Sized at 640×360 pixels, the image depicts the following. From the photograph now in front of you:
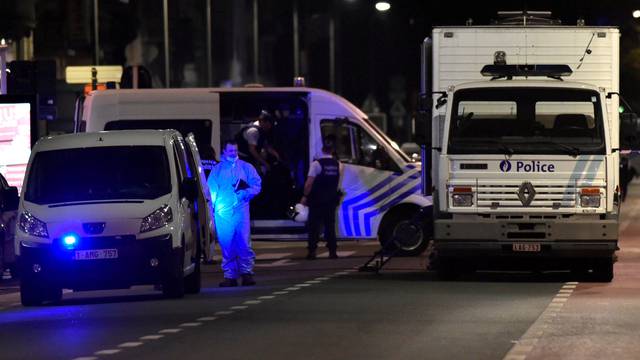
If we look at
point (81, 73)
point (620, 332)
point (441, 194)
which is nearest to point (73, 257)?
point (441, 194)

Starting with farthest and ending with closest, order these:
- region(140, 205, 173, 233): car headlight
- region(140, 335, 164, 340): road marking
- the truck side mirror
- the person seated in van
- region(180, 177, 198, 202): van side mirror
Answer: the person seated in van
the truck side mirror
region(180, 177, 198, 202): van side mirror
region(140, 205, 173, 233): car headlight
region(140, 335, 164, 340): road marking

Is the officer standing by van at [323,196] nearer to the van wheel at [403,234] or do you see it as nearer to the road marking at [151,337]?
the van wheel at [403,234]

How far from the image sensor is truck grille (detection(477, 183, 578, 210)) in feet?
64.3

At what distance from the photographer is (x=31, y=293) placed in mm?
17766

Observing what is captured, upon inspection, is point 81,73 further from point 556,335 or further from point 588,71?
point 556,335

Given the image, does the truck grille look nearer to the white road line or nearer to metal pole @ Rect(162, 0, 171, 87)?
the white road line

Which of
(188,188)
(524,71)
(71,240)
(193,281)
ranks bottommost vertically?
(193,281)

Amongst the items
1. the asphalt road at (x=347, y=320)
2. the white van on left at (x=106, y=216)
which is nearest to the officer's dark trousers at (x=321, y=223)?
the asphalt road at (x=347, y=320)

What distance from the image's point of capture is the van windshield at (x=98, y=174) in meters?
18.1

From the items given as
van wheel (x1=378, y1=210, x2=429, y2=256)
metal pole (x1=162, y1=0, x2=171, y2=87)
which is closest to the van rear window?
van wheel (x1=378, y1=210, x2=429, y2=256)

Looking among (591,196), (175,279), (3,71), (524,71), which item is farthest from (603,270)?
(3,71)

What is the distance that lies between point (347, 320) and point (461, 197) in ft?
15.4

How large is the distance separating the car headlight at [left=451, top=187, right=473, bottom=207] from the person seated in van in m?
6.74

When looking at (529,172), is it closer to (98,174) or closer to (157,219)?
(157,219)
